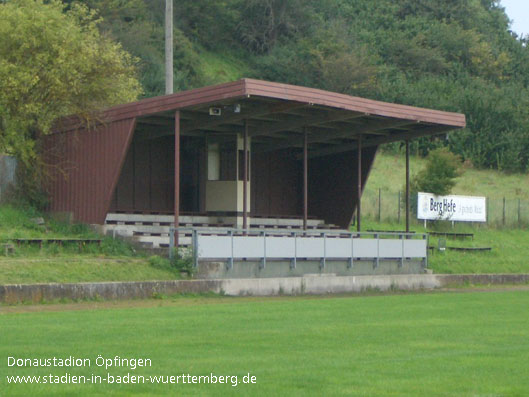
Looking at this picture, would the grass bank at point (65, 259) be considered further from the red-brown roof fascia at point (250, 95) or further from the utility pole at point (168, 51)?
the utility pole at point (168, 51)

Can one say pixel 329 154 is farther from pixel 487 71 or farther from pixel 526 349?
pixel 487 71

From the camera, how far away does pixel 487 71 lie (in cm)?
9681

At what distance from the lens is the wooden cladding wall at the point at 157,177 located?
36.8 metres

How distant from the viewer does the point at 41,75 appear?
33.9 metres

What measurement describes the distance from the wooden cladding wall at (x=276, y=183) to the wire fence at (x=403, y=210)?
21.9ft

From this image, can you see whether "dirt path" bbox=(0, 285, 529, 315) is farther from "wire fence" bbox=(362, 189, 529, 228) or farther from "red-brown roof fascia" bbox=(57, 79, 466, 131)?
"wire fence" bbox=(362, 189, 529, 228)

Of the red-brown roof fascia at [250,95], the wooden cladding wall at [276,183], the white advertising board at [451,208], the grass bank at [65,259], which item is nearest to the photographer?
the grass bank at [65,259]

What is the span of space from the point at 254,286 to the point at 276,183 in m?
12.9

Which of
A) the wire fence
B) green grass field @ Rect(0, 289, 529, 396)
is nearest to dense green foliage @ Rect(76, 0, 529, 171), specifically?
the wire fence

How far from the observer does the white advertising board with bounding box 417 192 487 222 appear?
4825cm

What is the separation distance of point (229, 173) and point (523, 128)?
46.3 m

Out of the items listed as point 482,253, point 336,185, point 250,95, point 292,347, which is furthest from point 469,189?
point 292,347

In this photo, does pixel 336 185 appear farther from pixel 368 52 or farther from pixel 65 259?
pixel 368 52

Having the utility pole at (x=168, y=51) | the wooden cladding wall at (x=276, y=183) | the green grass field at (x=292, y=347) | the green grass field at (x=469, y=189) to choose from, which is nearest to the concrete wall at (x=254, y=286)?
the green grass field at (x=292, y=347)
